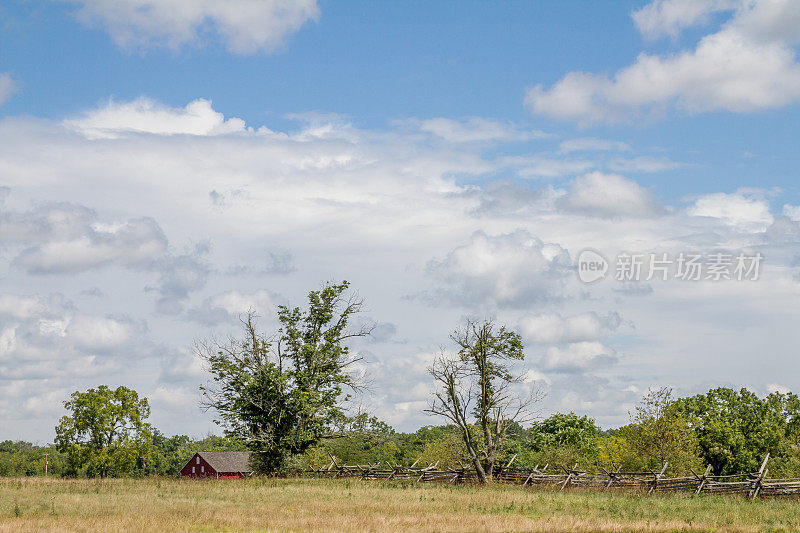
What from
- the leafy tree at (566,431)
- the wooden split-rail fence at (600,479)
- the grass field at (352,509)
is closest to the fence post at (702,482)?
the wooden split-rail fence at (600,479)

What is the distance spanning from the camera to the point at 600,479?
4875 centimetres

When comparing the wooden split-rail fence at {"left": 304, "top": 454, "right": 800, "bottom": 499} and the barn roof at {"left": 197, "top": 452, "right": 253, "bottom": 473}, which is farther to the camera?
the barn roof at {"left": 197, "top": 452, "right": 253, "bottom": 473}

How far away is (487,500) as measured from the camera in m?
35.6

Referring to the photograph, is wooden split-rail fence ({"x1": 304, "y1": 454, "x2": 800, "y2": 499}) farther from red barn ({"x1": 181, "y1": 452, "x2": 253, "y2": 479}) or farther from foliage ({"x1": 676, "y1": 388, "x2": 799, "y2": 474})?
red barn ({"x1": 181, "y1": 452, "x2": 253, "y2": 479})

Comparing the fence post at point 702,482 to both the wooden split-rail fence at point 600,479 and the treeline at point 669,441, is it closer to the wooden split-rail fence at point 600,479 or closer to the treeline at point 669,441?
the wooden split-rail fence at point 600,479

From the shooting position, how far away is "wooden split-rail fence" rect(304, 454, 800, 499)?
4288 cm

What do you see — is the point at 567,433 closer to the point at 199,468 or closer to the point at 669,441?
the point at 669,441

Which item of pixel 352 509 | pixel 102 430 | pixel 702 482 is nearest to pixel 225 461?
pixel 102 430

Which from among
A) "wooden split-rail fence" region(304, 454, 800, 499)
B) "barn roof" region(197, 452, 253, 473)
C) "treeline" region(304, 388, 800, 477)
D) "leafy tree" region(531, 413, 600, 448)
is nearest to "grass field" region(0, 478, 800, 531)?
"wooden split-rail fence" region(304, 454, 800, 499)

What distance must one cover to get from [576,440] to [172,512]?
2654 inches

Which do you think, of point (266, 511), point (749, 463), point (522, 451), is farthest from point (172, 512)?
point (522, 451)

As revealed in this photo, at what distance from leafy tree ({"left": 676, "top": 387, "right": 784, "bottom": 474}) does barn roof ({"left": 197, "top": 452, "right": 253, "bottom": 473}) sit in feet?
215

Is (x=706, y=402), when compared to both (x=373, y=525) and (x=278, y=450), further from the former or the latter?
(x=373, y=525)

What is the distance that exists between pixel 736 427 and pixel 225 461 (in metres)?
73.8
